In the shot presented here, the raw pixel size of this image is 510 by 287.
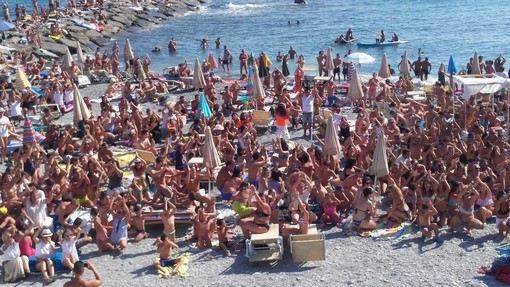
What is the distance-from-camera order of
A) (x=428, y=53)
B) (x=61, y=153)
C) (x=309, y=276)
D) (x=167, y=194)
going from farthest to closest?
(x=428, y=53) < (x=61, y=153) < (x=167, y=194) < (x=309, y=276)

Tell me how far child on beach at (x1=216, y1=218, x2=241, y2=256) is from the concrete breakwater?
24770 millimetres

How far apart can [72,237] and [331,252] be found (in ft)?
13.7

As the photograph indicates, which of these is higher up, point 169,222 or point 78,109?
point 78,109

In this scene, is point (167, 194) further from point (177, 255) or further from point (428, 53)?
point (428, 53)

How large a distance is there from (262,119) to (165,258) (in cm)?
801

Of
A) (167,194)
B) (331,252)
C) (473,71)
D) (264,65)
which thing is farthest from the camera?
(264,65)

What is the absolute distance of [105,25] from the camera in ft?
152

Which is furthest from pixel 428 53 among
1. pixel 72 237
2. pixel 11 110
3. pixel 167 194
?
pixel 72 237

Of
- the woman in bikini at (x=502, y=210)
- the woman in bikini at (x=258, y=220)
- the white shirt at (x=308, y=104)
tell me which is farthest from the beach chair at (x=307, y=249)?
the white shirt at (x=308, y=104)

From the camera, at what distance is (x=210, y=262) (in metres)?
10.9

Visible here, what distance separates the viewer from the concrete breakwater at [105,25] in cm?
3551

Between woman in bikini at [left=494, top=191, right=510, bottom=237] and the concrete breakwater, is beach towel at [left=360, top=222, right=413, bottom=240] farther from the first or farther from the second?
the concrete breakwater

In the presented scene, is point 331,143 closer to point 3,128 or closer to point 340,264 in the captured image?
point 340,264

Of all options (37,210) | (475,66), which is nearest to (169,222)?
(37,210)
